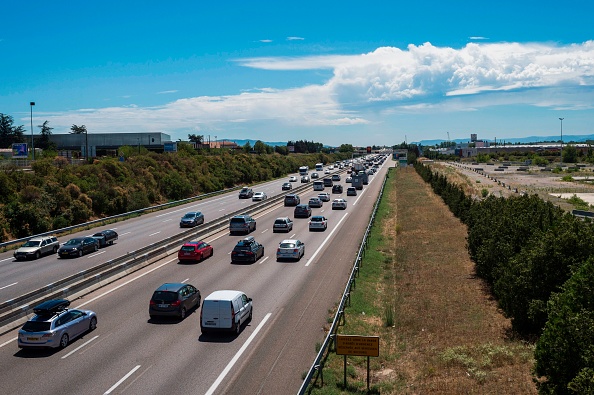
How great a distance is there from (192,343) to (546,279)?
1289 cm

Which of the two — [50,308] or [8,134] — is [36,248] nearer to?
[50,308]

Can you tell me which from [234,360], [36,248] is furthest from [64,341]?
[36,248]

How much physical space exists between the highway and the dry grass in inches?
67.7

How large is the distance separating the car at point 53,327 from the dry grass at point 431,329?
9464 millimetres

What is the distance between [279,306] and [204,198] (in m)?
60.9

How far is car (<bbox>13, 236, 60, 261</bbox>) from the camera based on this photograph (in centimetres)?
3831

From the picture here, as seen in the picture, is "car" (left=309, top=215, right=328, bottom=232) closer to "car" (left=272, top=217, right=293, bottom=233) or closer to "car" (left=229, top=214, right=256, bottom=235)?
"car" (left=272, top=217, right=293, bottom=233)

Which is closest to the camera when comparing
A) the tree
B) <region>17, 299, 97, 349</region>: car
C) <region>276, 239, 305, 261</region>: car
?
<region>17, 299, 97, 349</region>: car

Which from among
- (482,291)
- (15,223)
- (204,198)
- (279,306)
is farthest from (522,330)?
(204,198)

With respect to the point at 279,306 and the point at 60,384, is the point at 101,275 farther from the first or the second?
the point at 60,384

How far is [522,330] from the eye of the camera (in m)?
21.5

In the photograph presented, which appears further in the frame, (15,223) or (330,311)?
(15,223)

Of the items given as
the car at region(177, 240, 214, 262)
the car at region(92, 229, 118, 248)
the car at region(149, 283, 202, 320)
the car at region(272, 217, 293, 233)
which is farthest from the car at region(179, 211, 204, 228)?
the car at region(149, 283, 202, 320)

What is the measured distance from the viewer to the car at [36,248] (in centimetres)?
3831
